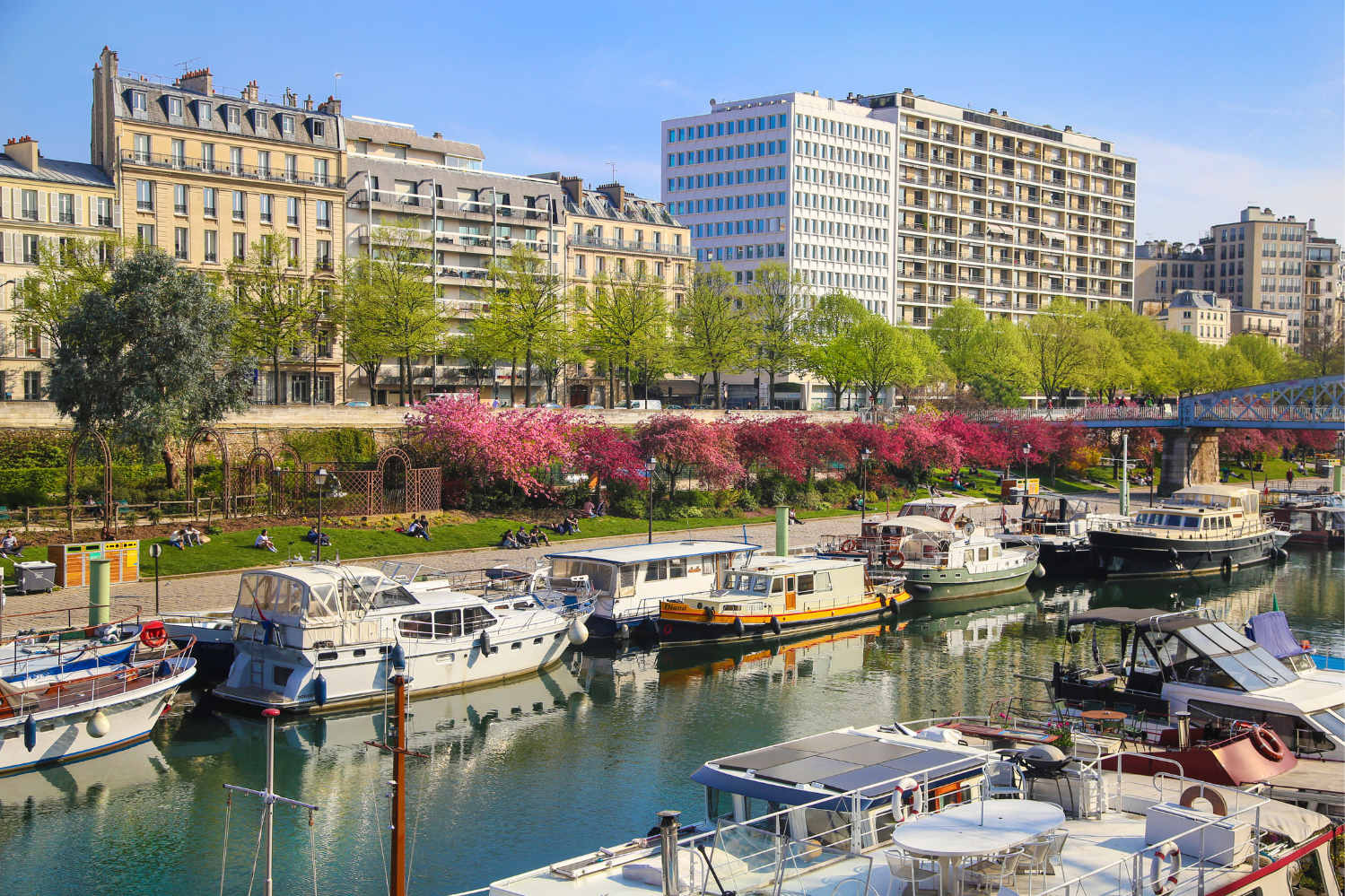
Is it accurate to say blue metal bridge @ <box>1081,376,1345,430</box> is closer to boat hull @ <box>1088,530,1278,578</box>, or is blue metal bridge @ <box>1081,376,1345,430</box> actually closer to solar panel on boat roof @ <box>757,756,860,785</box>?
boat hull @ <box>1088,530,1278,578</box>

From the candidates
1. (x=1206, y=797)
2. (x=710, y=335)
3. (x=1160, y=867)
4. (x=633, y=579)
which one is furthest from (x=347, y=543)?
(x=710, y=335)

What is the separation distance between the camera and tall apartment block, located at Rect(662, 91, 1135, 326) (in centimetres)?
12388

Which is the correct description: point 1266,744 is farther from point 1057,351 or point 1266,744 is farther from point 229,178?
point 1057,351

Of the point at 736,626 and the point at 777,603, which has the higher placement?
the point at 777,603

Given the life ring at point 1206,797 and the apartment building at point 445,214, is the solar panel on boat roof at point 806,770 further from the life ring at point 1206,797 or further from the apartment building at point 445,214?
the apartment building at point 445,214

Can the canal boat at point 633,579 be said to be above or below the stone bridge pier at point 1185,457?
below

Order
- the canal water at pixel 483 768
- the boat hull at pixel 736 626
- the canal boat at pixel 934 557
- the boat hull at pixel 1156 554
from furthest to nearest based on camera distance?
the boat hull at pixel 1156 554, the canal boat at pixel 934 557, the boat hull at pixel 736 626, the canal water at pixel 483 768

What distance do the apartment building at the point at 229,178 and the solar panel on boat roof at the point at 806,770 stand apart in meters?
61.4

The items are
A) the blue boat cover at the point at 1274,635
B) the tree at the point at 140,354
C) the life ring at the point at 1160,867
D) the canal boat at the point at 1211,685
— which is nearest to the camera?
the life ring at the point at 1160,867

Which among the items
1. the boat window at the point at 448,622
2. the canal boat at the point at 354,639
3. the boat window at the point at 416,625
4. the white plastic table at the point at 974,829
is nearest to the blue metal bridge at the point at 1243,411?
the canal boat at the point at 354,639

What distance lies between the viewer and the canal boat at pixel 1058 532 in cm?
5797

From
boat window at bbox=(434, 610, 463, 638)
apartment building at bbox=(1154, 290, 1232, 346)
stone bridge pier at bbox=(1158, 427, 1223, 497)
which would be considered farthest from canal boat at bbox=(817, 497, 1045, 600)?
apartment building at bbox=(1154, 290, 1232, 346)

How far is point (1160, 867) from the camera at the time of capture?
1545 centimetres

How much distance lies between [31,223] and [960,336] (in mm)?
77019
